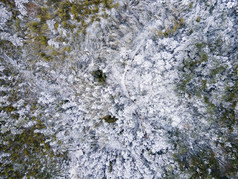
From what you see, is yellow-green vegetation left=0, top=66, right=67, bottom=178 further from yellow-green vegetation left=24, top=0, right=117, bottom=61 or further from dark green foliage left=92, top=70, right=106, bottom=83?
dark green foliage left=92, top=70, right=106, bottom=83

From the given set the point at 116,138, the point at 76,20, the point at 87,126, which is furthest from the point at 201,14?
the point at 87,126

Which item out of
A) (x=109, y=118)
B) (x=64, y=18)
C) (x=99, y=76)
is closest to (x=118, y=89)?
(x=99, y=76)

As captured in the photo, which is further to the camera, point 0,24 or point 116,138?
point 116,138

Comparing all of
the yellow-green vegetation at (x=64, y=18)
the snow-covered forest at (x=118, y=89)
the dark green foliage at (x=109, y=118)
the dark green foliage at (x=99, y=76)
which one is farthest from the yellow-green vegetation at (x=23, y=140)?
the dark green foliage at (x=99, y=76)

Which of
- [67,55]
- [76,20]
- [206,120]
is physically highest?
[76,20]

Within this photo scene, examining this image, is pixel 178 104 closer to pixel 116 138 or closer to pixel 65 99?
pixel 116 138

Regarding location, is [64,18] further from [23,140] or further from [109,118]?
[23,140]

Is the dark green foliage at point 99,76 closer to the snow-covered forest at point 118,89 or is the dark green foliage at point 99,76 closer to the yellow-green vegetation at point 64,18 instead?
the snow-covered forest at point 118,89

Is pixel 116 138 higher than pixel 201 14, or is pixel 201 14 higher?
pixel 201 14

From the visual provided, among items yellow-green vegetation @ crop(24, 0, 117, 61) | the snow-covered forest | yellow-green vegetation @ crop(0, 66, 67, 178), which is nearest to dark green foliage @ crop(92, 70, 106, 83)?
the snow-covered forest
